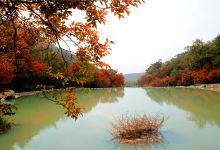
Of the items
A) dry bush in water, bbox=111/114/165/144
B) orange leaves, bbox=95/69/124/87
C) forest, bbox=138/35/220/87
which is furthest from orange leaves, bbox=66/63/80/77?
orange leaves, bbox=95/69/124/87

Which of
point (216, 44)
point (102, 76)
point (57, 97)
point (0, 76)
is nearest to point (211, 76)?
point (216, 44)

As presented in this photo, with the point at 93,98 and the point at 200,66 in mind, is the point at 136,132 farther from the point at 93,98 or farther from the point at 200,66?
the point at 200,66

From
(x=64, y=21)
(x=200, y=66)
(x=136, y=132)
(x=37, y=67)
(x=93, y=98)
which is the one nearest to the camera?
(x=64, y=21)

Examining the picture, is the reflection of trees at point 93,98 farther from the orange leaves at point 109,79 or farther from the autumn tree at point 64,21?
the autumn tree at point 64,21

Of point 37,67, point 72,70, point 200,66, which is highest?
point 200,66

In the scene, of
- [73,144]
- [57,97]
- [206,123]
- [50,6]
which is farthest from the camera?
[206,123]

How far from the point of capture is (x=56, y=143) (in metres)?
11.8

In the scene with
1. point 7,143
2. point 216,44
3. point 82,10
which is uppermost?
point 216,44

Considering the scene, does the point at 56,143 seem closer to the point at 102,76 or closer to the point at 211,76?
the point at 211,76

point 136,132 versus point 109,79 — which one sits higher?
point 109,79

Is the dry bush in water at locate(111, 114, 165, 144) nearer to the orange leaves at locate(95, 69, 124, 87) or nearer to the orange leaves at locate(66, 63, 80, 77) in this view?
the orange leaves at locate(66, 63, 80, 77)

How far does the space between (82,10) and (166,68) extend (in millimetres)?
63942

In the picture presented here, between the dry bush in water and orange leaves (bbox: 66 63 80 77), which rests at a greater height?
orange leaves (bbox: 66 63 80 77)

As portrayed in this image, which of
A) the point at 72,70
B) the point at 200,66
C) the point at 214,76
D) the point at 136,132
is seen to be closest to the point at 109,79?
the point at 200,66
